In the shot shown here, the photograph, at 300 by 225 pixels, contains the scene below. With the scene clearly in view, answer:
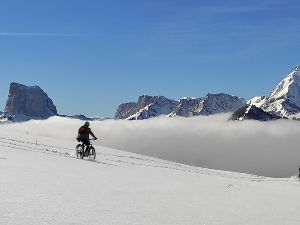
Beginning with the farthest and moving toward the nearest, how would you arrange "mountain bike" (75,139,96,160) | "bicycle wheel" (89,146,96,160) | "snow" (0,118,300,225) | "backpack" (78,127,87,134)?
"bicycle wheel" (89,146,96,160)
"backpack" (78,127,87,134)
"mountain bike" (75,139,96,160)
"snow" (0,118,300,225)

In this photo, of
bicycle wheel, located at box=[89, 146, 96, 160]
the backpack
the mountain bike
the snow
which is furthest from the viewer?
bicycle wheel, located at box=[89, 146, 96, 160]

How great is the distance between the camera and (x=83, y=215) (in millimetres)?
9180

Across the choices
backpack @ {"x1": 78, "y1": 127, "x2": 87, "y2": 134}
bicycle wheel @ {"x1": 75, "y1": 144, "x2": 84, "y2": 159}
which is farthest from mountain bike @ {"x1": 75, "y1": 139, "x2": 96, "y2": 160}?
backpack @ {"x1": 78, "y1": 127, "x2": 87, "y2": 134}

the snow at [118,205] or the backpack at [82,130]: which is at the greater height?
the backpack at [82,130]

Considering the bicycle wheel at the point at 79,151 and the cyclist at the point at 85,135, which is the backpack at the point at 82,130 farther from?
the bicycle wheel at the point at 79,151

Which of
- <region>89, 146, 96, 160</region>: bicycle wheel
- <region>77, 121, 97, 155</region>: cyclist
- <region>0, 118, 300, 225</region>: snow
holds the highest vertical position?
<region>77, 121, 97, 155</region>: cyclist

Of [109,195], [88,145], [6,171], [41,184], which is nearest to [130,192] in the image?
[109,195]

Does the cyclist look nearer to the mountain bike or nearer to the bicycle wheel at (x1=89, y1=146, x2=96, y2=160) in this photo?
the mountain bike

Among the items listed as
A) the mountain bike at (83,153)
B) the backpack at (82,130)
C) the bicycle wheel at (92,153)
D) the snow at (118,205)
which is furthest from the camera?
the bicycle wheel at (92,153)

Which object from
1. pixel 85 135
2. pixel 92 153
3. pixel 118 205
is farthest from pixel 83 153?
pixel 118 205

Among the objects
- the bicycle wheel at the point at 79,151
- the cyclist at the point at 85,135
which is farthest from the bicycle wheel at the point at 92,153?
the bicycle wheel at the point at 79,151

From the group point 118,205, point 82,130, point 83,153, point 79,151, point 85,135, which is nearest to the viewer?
point 118,205

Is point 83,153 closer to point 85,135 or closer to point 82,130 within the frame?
point 85,135

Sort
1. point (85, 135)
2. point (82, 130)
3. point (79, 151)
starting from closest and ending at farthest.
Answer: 1. point (82, 130)
2. point (79, 151)
3. point (85, 135)
